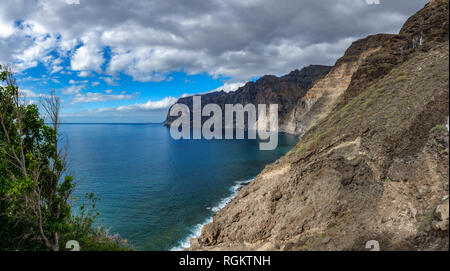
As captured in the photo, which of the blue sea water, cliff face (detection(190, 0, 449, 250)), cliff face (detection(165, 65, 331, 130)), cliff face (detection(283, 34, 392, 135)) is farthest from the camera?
cliff face (detection(165, 65, 331, 130))

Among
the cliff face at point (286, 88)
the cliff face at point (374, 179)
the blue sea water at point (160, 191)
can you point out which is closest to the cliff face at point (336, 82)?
the cliff face at point (286, 88)

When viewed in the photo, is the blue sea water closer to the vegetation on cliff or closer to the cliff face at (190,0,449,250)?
the vegetation on cliff

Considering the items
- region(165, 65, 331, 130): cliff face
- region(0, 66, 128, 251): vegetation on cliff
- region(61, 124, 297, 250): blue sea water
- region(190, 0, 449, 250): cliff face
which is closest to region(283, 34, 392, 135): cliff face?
region(165, 65, 331, 130): cliff face

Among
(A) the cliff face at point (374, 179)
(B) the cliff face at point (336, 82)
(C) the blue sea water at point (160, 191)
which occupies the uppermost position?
(B) the cliff face at point (336, 82)

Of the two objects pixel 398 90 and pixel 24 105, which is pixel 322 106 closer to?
pixel 398 90

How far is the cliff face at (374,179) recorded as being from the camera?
7969 millimetres

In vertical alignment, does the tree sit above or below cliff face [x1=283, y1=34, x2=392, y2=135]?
below

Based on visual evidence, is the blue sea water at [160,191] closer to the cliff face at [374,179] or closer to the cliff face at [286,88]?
the cliff face at [374,179]

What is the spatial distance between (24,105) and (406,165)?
16.9 metres

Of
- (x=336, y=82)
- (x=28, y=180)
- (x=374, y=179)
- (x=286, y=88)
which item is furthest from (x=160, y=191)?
(x=286, y=88)

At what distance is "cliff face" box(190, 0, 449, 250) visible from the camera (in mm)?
7969
